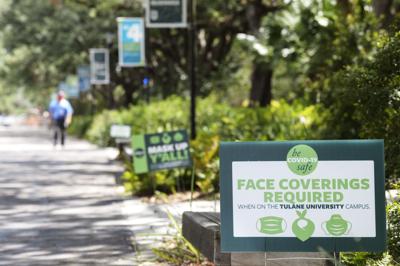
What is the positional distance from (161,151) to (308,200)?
832 centimetres

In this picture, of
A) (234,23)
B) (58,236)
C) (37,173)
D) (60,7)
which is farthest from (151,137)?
(60,7)

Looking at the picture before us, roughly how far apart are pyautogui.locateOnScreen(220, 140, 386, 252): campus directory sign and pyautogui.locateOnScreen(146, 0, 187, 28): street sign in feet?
43.9

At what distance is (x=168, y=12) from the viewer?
782 inches

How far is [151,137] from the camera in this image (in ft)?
48.0

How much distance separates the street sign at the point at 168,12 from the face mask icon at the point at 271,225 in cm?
1349

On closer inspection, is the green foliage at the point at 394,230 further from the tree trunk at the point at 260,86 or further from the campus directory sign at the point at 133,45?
the campus directory sign at the point at 133,45

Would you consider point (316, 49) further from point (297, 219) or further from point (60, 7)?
point (60, 7)

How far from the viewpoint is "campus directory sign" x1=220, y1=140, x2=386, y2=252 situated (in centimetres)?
642

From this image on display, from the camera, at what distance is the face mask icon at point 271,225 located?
21.2ft

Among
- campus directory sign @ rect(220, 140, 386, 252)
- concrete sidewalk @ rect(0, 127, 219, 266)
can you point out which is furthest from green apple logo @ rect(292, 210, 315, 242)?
concrete sidewalk @ rect(0, 127, 219, 266)

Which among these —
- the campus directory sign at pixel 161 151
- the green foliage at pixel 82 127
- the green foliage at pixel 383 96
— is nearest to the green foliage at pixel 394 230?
the green foliage at pixel 383 96

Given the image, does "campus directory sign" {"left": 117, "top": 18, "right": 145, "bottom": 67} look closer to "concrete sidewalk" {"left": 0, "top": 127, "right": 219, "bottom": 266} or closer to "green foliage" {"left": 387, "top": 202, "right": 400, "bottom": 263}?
"concrete sidewalk" {"left": 0, "top": 127, "right": 219, "bottom": 266}

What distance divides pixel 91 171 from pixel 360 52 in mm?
8548

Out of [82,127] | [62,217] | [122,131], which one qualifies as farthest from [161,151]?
[82,127]
